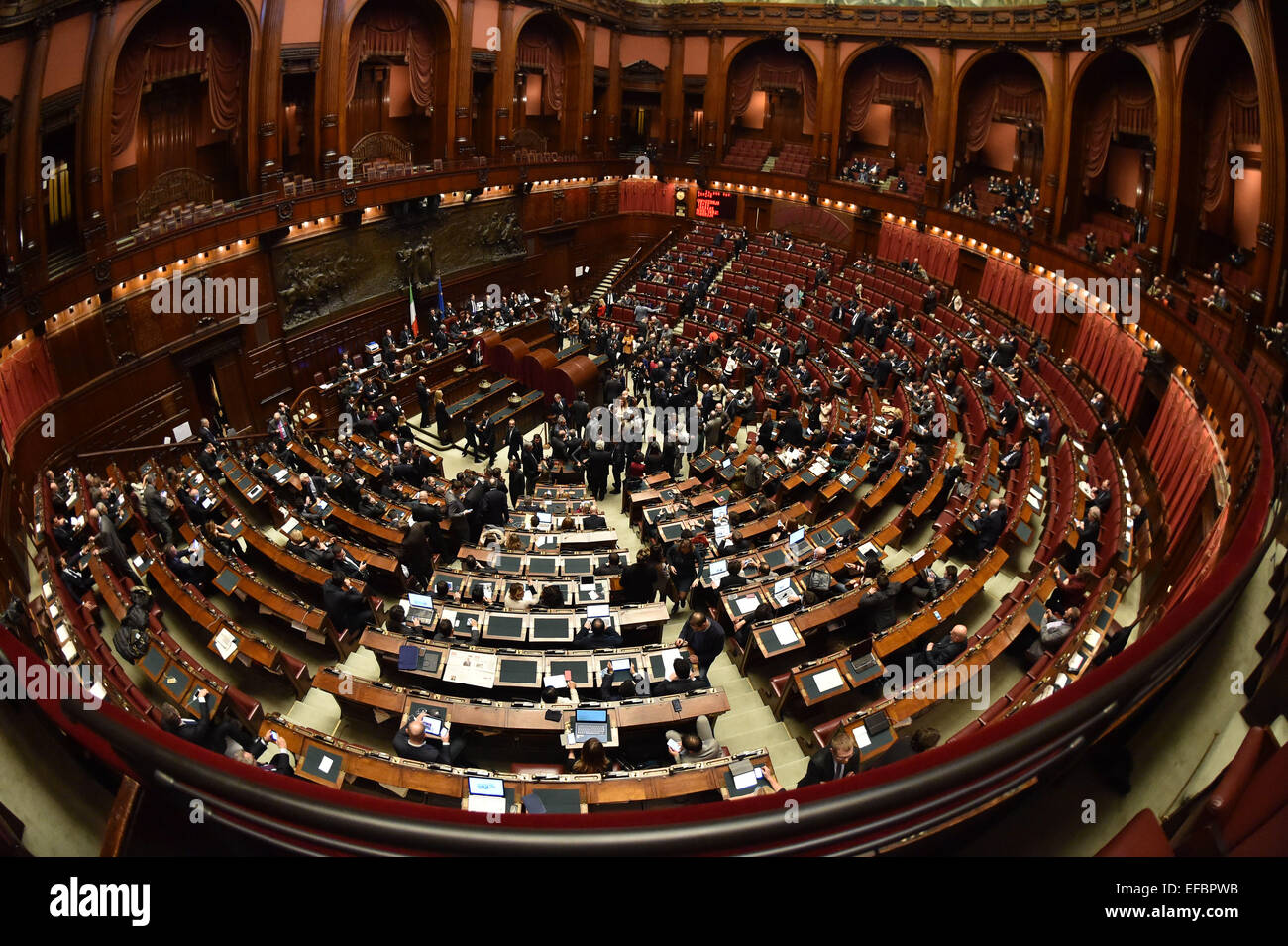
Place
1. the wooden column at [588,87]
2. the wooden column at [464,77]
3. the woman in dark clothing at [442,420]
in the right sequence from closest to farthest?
1. the woman in dark clothing at [442,420]
2. the wooden column at [464,77]
3. the wooden column at [588,87]

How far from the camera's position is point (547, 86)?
24047mm

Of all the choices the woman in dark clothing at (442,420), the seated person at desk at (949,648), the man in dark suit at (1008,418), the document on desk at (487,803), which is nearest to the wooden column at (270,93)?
the woman in dark clothing at (442,420)

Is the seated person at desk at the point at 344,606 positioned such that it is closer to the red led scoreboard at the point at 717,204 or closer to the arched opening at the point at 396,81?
the arched opening at the point at 396,81

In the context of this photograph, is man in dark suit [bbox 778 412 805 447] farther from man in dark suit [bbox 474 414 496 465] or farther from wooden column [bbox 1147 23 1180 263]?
wooden column [bbox 1147 23 1180 263]

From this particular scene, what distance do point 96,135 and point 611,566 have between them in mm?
11738

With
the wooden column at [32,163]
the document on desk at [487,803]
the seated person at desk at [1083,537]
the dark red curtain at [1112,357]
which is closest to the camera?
the document on desk at [487,803]

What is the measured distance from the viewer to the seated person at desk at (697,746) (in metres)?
6.58

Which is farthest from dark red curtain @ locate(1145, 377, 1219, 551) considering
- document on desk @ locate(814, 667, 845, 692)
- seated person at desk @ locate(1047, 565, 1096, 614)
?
document on desk @ locate(814, 667, 845, 692)

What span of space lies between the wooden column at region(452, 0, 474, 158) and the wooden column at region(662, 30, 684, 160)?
7986 millimetres

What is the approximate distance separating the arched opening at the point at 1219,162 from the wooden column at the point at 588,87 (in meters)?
16.6

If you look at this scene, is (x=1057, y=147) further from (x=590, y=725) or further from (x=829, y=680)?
(x=590, y=725)

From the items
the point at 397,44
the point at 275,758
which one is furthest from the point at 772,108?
the point at 275,758

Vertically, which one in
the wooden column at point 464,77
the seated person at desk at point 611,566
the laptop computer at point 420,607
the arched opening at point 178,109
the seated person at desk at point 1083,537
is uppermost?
the wooden column at point 464,77
